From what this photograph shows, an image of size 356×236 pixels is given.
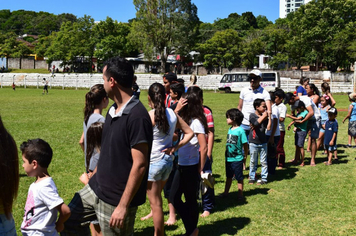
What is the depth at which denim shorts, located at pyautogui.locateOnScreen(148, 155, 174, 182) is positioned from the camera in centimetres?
436

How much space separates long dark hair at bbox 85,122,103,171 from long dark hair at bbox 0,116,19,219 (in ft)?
5.66

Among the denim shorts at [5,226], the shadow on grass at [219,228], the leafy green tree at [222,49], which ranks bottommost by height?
the shadow on grass at [219,228]

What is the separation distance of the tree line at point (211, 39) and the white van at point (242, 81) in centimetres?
1795

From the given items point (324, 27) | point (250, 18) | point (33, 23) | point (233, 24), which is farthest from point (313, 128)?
point (33, 23)

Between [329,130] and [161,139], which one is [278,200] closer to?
[161,139]

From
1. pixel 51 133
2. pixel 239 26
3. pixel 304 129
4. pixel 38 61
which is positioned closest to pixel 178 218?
pixel 304 129

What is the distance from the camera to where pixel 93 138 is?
4387 millimetres

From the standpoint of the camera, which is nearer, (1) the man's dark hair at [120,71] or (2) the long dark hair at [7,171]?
(2) the long dark hair at [7,171]

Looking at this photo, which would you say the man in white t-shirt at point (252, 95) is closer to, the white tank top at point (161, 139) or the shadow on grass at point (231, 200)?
the shadow on grass at point (231, 200)

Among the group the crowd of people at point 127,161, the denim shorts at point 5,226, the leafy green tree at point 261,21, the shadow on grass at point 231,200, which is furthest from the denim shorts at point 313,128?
the leafy green tree at point 261,21

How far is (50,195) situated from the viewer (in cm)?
330

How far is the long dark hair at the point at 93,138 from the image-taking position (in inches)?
171

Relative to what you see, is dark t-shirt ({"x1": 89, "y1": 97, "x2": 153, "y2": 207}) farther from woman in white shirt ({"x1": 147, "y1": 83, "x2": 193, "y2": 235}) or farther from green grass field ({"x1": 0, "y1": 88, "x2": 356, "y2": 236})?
green grass field ({"x1": 0, "y1": 88, "x2": 356, "y2": 236})

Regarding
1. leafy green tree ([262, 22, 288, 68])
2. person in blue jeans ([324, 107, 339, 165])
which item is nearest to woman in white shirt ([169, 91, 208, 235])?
Result: person in blue jeans ([324, 107, 339, 165])
